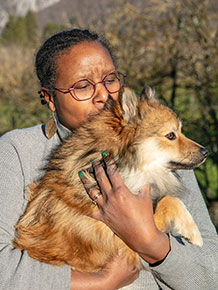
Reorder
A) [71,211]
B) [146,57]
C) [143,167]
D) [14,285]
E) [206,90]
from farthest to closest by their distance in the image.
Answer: [146,57]
[206,90]
[143,167]
[71,211]
[14,285]

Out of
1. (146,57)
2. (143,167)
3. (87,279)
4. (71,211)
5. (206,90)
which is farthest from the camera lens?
(146,57)

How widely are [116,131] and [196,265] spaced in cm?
99

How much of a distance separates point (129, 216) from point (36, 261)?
24.0 inches

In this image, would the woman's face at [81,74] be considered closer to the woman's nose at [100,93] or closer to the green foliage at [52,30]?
the woman's nose at [100,93]

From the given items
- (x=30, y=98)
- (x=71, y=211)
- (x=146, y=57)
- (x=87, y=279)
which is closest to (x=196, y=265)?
(x=87, y=279)

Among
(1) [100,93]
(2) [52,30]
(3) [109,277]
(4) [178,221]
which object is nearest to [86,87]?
(1) [100,93]

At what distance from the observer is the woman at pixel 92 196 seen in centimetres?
210

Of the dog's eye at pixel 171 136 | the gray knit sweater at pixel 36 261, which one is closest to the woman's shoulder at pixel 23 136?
the gray knit sweater at pixel 36 261

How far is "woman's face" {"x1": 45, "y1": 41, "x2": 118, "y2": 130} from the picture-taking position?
2.53m

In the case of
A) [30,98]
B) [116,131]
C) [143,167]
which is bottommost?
[30,98]

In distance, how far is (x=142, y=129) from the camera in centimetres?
247

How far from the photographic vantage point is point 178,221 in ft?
7.63

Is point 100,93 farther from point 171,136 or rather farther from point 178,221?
point 178,221

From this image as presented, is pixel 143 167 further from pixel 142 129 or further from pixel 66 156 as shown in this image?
pixel 66 156
